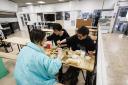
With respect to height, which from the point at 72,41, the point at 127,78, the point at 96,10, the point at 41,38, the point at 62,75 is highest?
the point at 96,10

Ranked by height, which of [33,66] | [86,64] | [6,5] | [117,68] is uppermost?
[6,5]

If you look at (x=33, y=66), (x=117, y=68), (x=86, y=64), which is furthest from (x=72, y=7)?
(x=33, y=66)

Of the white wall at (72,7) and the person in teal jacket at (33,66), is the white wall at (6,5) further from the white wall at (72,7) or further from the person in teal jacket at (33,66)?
the person in teal jacket at (33,66)

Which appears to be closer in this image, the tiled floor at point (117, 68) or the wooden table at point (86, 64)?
the wooden table at point (86, 64)

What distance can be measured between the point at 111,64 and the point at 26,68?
112 inches

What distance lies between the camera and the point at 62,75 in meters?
2.05

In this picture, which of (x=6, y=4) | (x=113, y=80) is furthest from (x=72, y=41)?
(x=6, y=4)

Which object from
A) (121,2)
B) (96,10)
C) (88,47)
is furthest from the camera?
(96,10)

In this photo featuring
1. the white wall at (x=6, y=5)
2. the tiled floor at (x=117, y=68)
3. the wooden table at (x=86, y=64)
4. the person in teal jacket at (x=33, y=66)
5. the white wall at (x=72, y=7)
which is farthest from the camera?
the white wall at (x=72, y=7)

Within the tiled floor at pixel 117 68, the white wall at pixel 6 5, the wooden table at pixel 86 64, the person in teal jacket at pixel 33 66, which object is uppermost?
the white wall at pixel 6 5

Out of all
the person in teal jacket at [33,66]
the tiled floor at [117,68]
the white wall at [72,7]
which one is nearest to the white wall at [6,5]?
the white wall at [72,7]

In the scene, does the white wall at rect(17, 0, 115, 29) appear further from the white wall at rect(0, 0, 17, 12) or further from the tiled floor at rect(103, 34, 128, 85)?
the tiled floor at rect(103, 34, 128, 85)

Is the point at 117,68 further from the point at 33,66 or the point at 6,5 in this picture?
the point at 6,5

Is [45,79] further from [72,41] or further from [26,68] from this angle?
[72,41]
